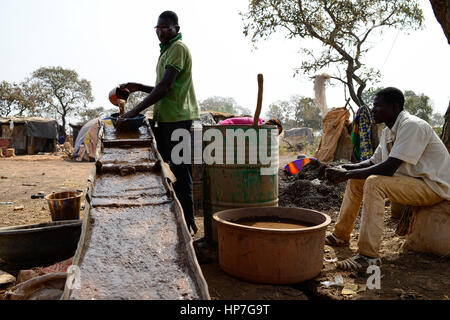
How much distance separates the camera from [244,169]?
3229 mm

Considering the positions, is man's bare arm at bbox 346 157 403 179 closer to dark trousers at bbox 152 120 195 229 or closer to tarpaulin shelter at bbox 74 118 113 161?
dark trousers at bbox 152 120 195 229

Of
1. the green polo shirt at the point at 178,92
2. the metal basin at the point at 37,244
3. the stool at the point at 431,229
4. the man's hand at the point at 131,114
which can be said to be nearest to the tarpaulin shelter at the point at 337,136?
the stool at the point at 431,229

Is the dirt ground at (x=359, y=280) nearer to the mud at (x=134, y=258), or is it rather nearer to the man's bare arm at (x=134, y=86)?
the mud at (x=134, y=258)

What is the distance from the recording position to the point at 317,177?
22.5 ft

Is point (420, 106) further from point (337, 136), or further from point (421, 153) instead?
point (421, 153)

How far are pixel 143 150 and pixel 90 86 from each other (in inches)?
1354

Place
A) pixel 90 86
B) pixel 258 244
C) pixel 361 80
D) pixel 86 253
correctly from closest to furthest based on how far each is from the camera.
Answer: pixel 86 253 → pixel 258 244 → pixel 361 80 → pixel 90 86

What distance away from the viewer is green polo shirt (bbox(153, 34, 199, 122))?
330 centimetres

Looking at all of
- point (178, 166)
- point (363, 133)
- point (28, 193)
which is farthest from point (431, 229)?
point (28, 193)

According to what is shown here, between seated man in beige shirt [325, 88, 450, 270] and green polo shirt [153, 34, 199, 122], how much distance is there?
164 centimetres

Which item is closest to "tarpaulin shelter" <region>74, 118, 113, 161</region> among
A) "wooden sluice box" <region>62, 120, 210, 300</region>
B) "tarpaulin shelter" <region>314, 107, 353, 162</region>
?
"tarpaulin shelter" <region>314, 107, 353, 162</region>

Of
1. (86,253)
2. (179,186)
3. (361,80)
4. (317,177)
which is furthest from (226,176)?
(361,80)

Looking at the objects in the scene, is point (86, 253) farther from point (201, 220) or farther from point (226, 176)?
point (201, 220)

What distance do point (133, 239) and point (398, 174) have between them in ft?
7.82
